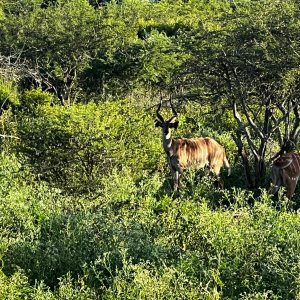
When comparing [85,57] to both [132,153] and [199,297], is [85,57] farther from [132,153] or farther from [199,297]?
[199,297]

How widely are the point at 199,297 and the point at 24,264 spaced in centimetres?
168

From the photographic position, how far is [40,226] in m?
5.93

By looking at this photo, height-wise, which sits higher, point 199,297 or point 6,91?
point 6,91

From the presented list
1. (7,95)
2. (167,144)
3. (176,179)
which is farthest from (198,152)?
(7,95)

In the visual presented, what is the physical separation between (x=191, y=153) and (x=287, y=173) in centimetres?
177

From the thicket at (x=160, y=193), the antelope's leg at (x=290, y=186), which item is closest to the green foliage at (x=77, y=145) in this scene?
the thicket at (x=160, y=193)

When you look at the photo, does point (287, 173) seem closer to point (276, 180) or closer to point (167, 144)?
point (276, 180)

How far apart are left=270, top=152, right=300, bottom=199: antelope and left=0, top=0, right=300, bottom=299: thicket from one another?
0.22 metres

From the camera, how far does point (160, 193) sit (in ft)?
24.9

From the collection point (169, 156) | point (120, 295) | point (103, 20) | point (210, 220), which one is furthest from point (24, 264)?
point (103, 20)

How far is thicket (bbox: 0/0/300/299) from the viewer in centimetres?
473

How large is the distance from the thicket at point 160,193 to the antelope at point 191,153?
9.1 inches

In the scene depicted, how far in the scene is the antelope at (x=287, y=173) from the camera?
24.9 feet

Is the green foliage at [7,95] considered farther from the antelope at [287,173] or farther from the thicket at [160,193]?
the antelope at [287,173]
